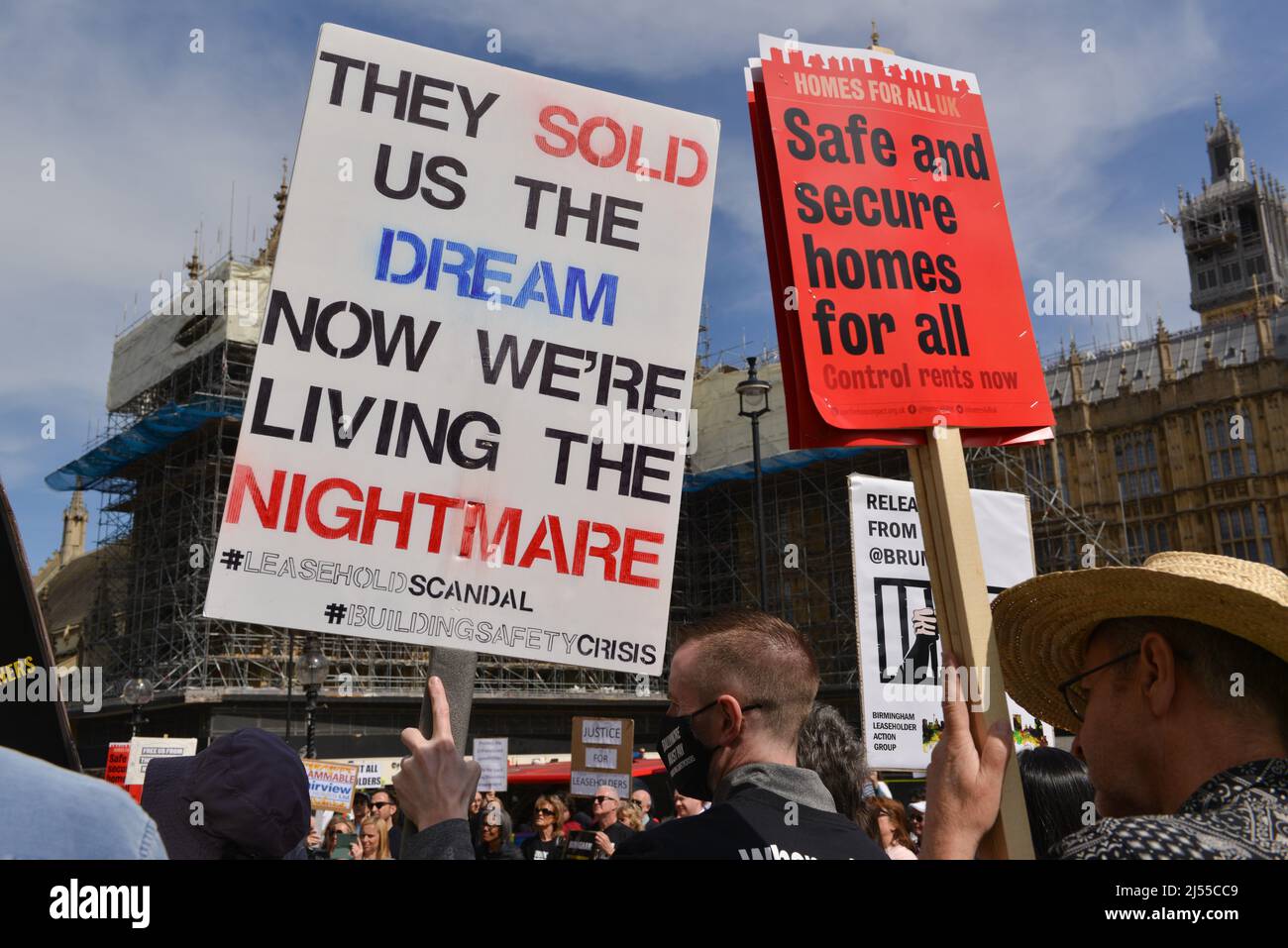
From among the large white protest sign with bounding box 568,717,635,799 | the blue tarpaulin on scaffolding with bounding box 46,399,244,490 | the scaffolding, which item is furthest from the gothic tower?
the large white protest sign with bounding box 568,717,635,799

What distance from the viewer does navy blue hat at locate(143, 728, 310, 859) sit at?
6.90ft

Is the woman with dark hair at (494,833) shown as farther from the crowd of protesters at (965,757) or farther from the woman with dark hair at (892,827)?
the crowd of protesters at (965,757)

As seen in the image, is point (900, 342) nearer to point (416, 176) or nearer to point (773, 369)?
point (416, 176)

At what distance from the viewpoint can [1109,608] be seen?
177cm

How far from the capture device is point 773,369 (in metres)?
37.6

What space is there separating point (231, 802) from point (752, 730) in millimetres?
1019

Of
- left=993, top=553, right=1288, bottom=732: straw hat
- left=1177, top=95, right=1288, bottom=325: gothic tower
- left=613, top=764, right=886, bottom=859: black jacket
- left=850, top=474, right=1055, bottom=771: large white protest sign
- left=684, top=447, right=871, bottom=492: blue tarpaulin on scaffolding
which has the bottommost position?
left=613, top=764, right=886, bottom=859: black jacket

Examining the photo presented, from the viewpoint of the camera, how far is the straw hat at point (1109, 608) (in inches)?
61.4

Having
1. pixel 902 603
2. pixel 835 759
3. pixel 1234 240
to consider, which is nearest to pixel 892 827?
pixel 902 603

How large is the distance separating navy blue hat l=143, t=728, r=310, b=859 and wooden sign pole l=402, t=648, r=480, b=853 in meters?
0.33

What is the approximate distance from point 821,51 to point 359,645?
102 feet

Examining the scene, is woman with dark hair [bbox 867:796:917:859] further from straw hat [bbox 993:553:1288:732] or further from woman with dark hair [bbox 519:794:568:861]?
woman with dark hair [bbox 519:794:568:861]

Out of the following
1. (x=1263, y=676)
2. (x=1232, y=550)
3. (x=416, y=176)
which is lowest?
(x=1263, y=676)
